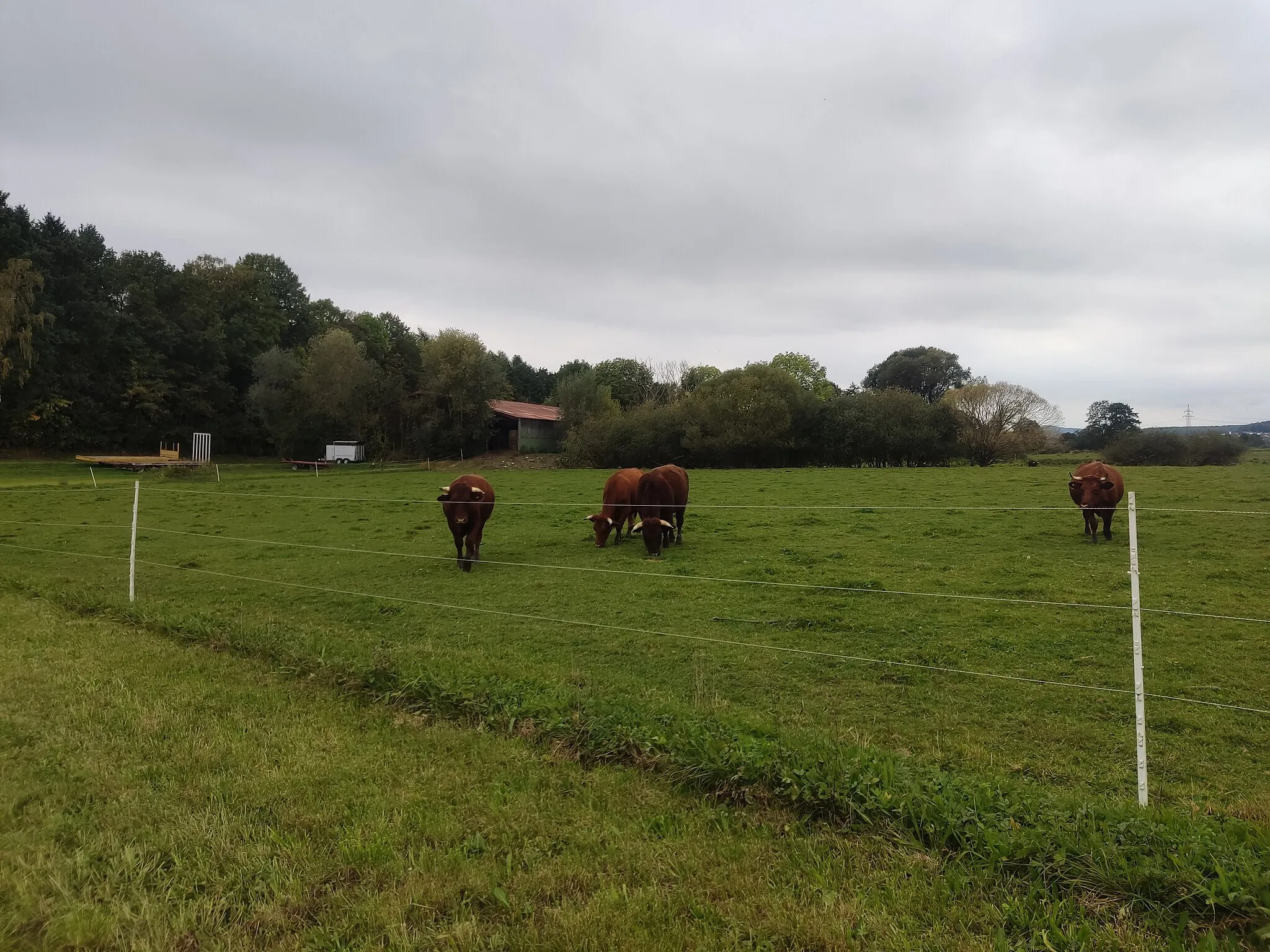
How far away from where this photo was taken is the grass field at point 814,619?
4.59m

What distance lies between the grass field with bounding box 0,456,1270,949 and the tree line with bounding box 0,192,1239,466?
23932mm

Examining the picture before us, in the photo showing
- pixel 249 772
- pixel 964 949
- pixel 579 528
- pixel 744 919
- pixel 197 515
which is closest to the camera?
pixel 964 949

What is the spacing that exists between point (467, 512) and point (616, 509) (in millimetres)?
3180

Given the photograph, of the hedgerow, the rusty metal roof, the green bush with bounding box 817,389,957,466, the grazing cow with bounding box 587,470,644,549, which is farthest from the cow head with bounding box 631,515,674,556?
the rusty metal roof

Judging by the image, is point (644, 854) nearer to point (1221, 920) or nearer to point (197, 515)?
point (1221, 920)

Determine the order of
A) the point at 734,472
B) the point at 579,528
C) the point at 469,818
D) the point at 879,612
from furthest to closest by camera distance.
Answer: the point at 734,472 → the point at 579,528 → the point at 879,612 → the point at 469,818

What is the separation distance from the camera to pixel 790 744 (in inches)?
158

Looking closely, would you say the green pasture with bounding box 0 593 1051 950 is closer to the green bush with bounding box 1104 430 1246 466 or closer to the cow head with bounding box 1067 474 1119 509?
the cow head with bounding box 1067 474 1119 509

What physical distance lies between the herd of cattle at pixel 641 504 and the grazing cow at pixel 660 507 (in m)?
0.01

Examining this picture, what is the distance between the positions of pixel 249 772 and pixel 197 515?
1865 centimetres

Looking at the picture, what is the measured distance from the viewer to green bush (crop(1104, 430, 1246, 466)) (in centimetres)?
3888

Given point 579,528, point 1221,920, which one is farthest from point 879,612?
point 579,528

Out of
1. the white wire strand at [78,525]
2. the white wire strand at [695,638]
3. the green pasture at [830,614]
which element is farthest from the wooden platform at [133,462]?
the white wire strand at [695,638]

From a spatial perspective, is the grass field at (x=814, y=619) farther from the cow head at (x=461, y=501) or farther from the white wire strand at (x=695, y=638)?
the cow head at (x=461, y=501)
